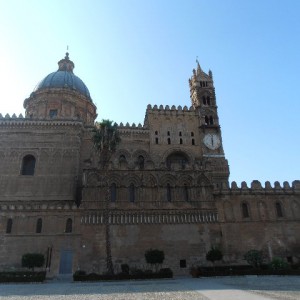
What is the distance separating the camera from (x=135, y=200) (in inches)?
1195

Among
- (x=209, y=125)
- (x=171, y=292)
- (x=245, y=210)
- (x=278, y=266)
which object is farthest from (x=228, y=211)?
(x=171, y=292)

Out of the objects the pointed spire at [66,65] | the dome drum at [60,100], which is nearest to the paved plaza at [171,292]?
the dome drum at [60,100]

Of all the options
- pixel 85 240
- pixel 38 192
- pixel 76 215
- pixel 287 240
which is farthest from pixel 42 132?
pixel 287 240

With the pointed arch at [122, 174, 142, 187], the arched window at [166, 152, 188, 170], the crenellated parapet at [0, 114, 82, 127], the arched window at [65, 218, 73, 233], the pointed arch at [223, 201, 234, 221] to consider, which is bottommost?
the arched window at [65, 218, 73, 233]

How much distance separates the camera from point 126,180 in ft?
102

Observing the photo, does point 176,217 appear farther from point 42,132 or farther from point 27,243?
point 42,132

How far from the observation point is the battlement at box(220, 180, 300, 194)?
32094mm

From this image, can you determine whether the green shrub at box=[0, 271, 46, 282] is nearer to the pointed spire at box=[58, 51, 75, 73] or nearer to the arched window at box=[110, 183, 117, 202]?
the arched window at box=[110, 183, 117, 202]

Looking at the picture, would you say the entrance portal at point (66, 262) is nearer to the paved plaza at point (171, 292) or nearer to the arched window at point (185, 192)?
the paved plaza at point (171, 292)

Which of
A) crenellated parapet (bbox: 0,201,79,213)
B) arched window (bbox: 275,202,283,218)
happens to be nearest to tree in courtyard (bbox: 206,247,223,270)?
arched window (bbox: 275,202,283,218)

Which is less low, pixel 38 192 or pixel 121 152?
pixel 121 152

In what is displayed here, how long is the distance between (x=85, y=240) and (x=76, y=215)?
93.0 inches

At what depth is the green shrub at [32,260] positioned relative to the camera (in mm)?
24984

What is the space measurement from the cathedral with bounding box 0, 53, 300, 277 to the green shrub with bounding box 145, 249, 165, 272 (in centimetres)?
156
